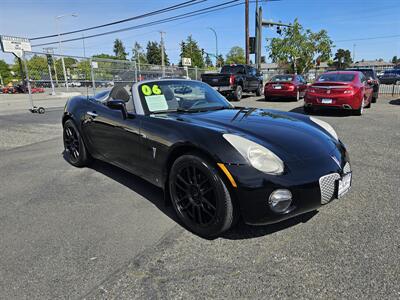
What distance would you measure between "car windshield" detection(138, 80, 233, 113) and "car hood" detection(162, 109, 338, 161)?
0.91 ft

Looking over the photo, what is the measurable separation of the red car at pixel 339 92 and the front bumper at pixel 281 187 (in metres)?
7.32

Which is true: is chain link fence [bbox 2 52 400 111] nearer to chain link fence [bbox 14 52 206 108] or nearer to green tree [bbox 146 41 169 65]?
chain link fence [bbox 14 52 206 108]

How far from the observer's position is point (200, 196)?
2.46 m

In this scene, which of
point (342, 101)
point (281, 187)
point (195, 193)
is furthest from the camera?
point (342, 101)

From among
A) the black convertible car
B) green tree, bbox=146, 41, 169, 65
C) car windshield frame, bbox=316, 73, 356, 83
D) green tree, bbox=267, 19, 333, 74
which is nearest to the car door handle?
the black convertible car

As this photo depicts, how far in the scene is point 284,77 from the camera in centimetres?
1416

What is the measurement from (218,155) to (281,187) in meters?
0.53

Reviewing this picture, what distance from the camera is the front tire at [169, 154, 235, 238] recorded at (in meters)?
2.26

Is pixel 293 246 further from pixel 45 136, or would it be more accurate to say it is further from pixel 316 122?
pixel 45 136

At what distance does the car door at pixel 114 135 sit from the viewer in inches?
123

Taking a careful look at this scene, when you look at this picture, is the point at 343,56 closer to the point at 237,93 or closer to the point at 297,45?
the point at 297,45

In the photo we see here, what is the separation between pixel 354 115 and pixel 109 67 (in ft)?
35.4

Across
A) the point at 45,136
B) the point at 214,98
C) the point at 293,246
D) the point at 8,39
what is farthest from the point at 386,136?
the point at 8,39

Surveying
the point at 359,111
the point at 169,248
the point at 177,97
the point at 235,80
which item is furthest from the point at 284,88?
the point at 169,248
